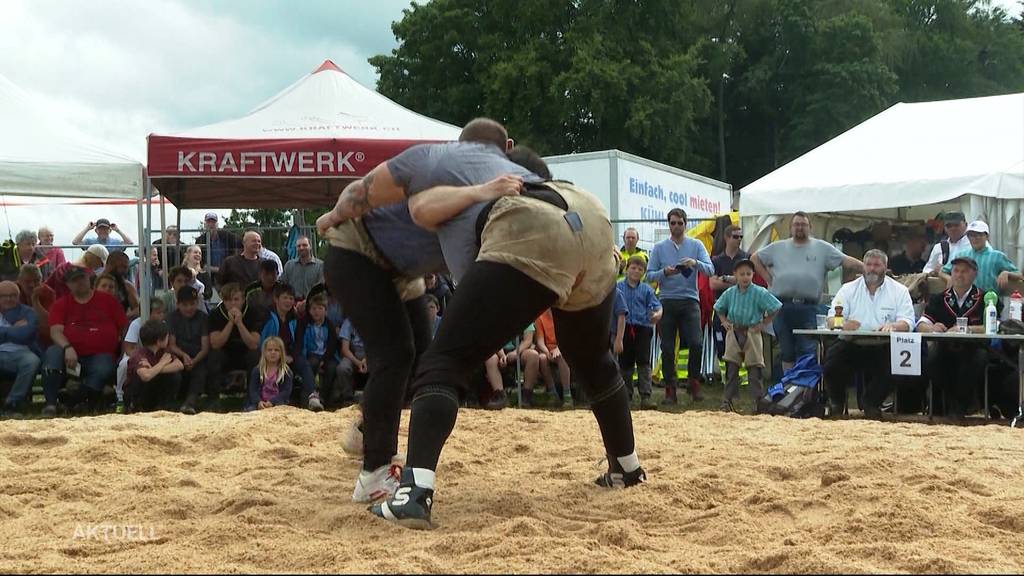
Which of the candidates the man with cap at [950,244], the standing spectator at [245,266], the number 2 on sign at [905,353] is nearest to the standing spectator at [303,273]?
the standing spectator at [245,266]

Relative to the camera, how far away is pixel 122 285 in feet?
35.1

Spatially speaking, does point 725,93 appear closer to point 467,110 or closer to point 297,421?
point 467,110

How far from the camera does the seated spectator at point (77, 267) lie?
10539 mm

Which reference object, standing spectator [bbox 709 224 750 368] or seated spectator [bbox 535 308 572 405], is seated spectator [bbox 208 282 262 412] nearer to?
seated spectator [bbox 535 308 572 405]

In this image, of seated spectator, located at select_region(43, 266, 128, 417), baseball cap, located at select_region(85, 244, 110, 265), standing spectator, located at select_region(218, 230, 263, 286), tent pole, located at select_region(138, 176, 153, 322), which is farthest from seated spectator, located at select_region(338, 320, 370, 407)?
baseball cap, located at select_region(85, 244, 110, 265)

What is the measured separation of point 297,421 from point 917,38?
37397 millimetres

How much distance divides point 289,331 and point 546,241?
260 inches

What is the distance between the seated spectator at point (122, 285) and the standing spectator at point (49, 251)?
184cm

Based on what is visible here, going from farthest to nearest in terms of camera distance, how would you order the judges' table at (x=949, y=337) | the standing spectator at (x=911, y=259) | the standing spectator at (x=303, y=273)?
the standing spectator at (x=911, y=259), the standing spectator at (x=303, y=273), the judges' table at (x=949, y=337)

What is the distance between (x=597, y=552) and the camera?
10.5 feet

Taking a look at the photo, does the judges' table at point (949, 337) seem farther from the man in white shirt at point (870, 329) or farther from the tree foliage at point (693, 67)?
the tree foliage at point (693, 67)

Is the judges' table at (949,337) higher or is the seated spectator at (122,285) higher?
the seated spectator at (122,285)

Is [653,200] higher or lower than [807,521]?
higher

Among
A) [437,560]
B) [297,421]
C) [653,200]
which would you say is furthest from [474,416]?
[653,200]
